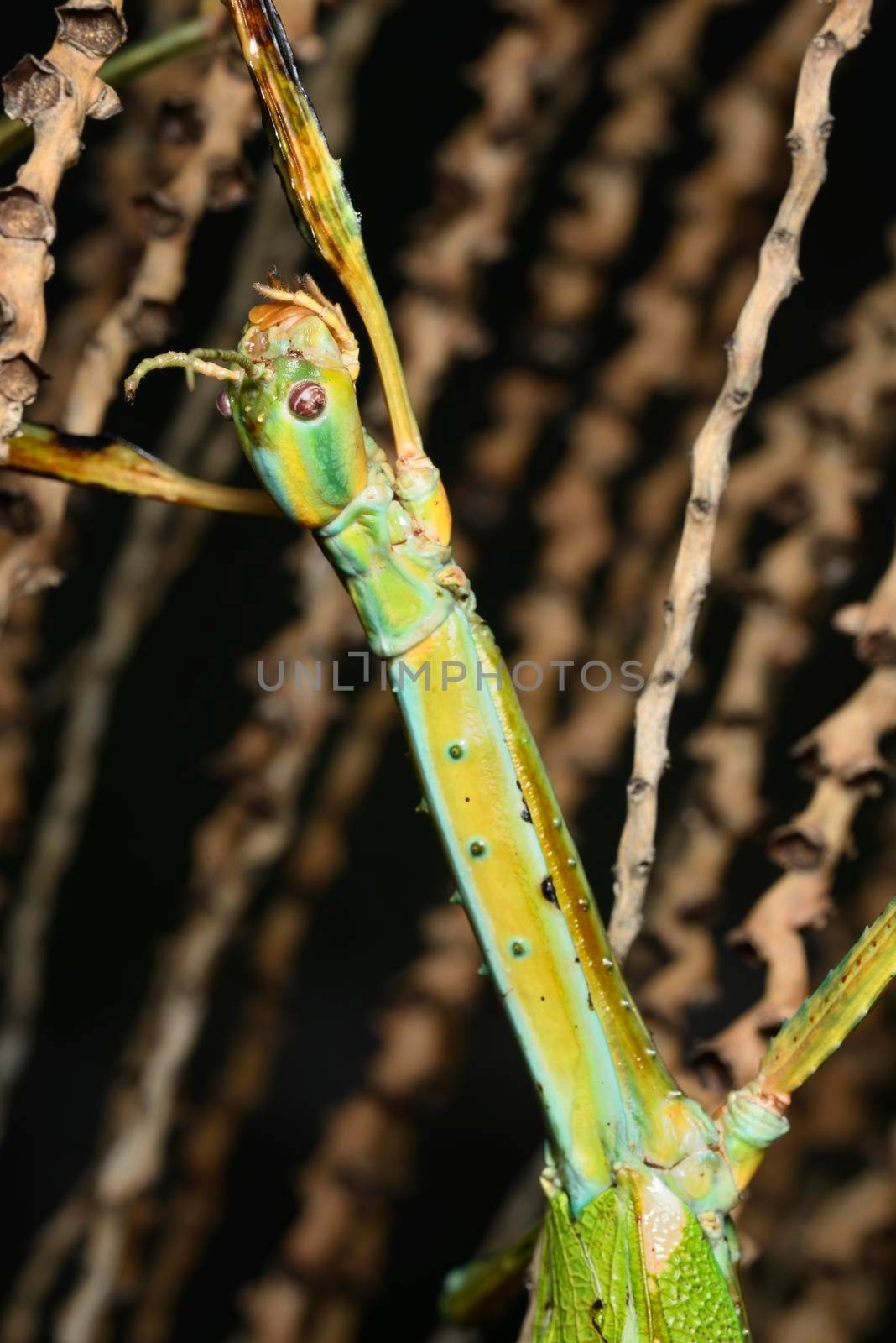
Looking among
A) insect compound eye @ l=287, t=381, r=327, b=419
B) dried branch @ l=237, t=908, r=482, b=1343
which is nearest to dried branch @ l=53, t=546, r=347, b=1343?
dried branch @ l=237, t=908, r=482, b=1343

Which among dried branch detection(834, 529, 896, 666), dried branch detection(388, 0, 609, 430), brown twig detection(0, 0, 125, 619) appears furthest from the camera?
dried branch detection(388, 0, 609, 430)

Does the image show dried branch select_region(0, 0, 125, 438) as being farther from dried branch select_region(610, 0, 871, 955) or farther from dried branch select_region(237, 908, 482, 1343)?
dried branch select_region(237, 908, 482, 1343)

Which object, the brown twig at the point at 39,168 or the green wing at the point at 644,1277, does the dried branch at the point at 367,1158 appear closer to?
the green wing at the point at 644,1277

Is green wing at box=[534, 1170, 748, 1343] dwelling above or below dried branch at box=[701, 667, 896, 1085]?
below

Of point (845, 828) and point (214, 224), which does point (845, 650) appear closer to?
point (214, 224)

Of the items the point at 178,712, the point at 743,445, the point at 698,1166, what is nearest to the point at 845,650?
the point at 743,445

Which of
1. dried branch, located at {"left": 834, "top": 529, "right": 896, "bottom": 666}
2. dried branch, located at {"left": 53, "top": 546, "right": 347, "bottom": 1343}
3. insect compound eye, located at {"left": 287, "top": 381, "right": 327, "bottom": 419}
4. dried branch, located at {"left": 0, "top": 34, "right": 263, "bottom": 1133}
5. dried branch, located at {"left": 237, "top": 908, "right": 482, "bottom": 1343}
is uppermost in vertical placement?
dried branch, located at {"left": 0, "top": 34, "right": 263, "bottom": 1133}

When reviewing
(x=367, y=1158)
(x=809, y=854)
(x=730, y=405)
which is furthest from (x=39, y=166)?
(x=367, y=1158)
